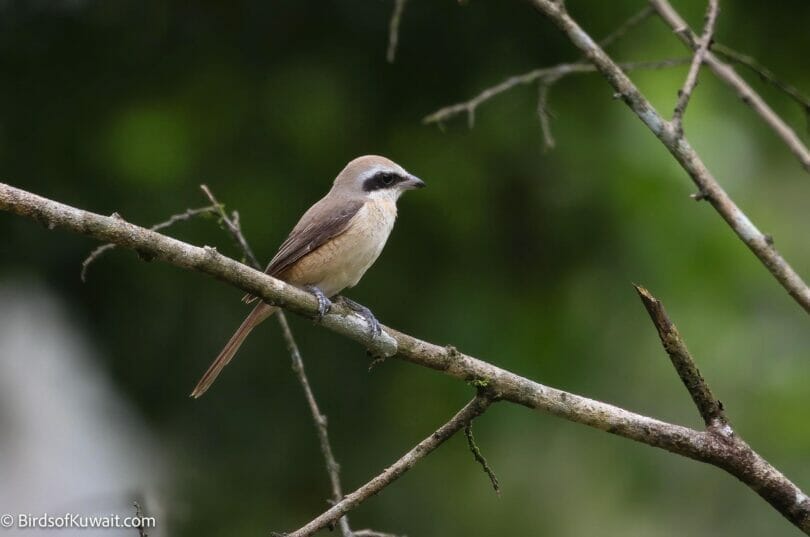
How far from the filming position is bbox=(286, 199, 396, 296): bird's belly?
191 inches

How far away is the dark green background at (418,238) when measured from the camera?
20.1 ft

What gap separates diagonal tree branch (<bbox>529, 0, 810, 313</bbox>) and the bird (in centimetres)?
139

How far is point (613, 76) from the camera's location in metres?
3.97

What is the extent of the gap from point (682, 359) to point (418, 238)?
Result: 297 cm

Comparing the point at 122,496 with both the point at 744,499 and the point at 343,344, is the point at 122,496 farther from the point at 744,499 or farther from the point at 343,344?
the point at 744,499

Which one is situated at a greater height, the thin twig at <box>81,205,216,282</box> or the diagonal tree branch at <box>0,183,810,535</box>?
the thin twig at <box>81,205,216,282</box>

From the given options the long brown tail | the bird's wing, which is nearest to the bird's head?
the bird's wing

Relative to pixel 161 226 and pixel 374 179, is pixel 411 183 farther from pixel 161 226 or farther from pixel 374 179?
pixel 161 226

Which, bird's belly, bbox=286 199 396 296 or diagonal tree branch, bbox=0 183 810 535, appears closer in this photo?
diagonal tree branch, bbox=0 183 810 535

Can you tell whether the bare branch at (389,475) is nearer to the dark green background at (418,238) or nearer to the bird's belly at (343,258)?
the bird's belly at (343,258)

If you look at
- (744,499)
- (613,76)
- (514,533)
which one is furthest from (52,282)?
(744,499)

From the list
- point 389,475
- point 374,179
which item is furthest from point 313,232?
point 389,475

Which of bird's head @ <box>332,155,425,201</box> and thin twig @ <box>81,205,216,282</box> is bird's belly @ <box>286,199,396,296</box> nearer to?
bird's head @ <box>332,155,425,201</box>

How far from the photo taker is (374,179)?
17.4 ft
